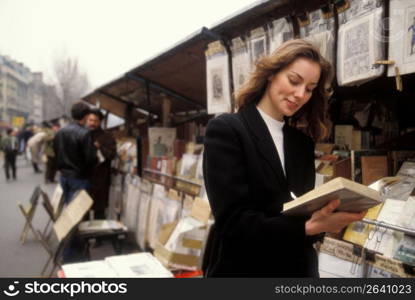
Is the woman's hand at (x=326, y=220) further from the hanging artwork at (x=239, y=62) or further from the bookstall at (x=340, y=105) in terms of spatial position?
the hanging artwork at (x=239, y=62)

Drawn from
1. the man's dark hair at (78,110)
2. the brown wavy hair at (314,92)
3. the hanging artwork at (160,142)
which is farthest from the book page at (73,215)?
the brown wavy hair at (314,92)

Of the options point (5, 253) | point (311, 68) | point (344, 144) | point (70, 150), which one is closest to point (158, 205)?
point (70, 150)

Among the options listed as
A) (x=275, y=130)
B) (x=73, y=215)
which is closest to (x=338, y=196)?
(x=275, y=130)

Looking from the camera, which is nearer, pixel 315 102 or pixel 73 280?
pixel 315 102

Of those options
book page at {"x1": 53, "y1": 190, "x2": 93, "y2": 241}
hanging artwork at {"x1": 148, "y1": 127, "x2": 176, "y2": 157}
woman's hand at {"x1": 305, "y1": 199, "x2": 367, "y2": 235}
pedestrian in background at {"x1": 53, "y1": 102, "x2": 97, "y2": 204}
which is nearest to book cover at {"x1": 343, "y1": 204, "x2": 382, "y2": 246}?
woman's hand at {"x1": 305, "y1": 199, "x2": 367, "y2": 235}

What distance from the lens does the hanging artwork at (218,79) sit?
262 centimetres

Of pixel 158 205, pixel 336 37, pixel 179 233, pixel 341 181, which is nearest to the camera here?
pixel 341 181

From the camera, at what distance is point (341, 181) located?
0.95 m

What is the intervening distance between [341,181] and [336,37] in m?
1.09

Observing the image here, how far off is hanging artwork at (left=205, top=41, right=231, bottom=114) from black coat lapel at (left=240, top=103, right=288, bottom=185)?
1345 mm

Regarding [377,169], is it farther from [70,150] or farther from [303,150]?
[70,150]

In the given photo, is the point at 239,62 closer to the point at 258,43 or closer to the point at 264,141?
the point at 258,43

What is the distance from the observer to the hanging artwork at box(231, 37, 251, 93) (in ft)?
8.02

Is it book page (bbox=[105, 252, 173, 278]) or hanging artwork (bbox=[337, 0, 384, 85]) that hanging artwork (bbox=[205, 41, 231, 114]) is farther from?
book page (bbox=[105, 252, 173, 278])
